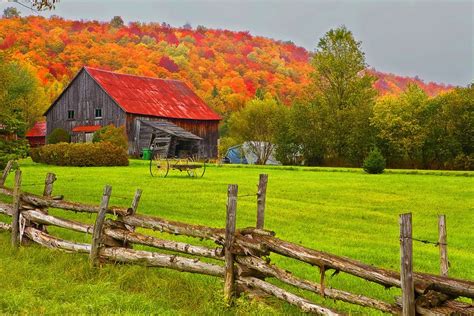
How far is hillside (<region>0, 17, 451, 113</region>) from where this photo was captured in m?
92.6

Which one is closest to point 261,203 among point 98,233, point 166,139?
point 98,233

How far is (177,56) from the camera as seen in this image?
110 meters

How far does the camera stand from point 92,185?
22.8 m

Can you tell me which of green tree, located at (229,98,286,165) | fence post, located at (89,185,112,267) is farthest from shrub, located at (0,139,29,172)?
green tree, located at (229,98,286,165)

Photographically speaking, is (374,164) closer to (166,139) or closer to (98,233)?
(166,139)

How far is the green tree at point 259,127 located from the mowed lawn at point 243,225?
28.7m

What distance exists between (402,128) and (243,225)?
3790 centimetres

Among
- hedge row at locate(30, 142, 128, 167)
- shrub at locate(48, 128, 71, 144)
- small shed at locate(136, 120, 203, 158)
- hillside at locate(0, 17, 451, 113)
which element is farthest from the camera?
hillside at locate(0, 17, 451, 113)

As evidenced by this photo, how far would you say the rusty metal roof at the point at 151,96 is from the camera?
187 ft

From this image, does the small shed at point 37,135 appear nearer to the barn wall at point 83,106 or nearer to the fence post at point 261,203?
the barn wall at point 83,106

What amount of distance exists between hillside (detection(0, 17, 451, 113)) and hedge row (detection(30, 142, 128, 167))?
46.5m

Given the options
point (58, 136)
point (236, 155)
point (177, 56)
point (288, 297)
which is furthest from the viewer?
point (177, 56)

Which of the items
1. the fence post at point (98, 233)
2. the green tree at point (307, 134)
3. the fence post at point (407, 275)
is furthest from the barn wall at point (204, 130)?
the fence post at point (407, 275)

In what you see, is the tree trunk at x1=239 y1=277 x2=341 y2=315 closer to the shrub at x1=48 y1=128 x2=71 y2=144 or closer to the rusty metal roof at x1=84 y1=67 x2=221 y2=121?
the rusty metal roof at x1=84 y1=67 x2=221 y2=121
